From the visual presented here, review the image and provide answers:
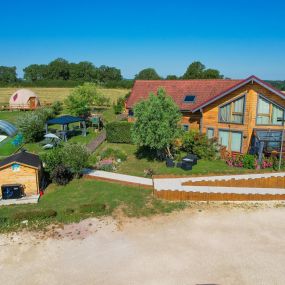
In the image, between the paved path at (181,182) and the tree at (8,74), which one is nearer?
the paved path at (181,182)

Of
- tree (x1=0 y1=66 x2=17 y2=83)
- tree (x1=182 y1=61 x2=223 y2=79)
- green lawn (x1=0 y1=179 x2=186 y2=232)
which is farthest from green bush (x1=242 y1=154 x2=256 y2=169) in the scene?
tree (x1=0 y1=66 x2=17 y2=83)

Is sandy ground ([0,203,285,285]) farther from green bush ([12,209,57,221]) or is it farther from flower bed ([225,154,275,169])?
flower bed ([225,154,275,169])

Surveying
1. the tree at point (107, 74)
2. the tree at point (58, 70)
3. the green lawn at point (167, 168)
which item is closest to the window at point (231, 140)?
the green lawn at point (167, 168)

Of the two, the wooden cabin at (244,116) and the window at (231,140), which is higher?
the wooden cabin at (244,116)

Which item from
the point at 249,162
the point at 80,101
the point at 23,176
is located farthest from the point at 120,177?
the point at 80,101

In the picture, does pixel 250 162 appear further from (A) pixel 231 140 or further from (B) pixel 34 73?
(B) pixel 34 73

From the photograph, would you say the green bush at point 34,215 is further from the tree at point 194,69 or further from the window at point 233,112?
the tree at point 194,69

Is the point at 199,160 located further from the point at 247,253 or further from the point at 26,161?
the point at 26,161
